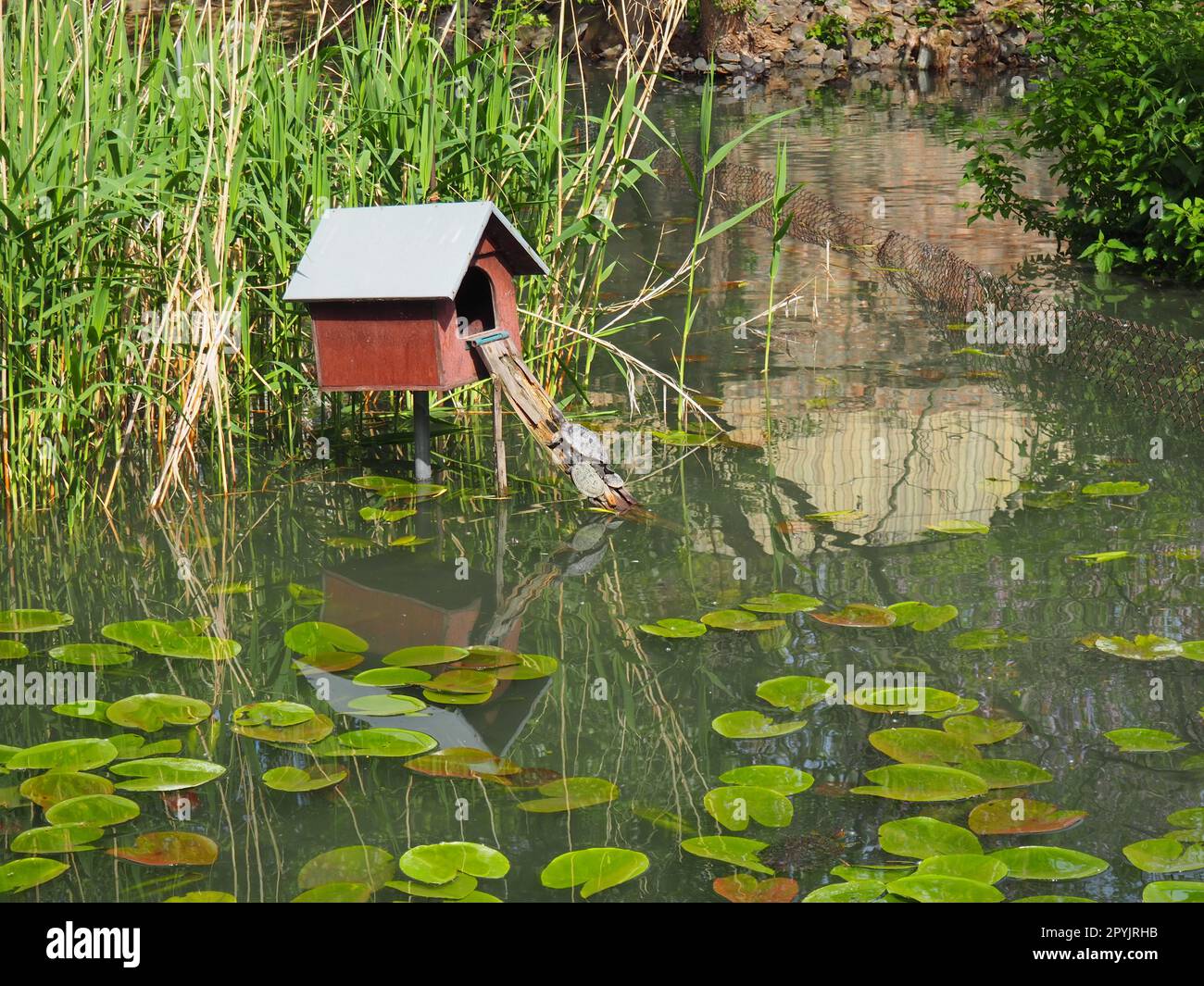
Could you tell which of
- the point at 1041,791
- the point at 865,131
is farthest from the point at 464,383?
the point at 865,131

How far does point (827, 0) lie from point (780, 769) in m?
22.3

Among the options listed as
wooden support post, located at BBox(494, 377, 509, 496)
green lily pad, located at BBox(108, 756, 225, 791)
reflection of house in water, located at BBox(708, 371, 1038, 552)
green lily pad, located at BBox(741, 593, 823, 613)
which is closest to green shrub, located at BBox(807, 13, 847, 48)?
reflection of house in water, located at BBox(708, 371, 1038, 552)

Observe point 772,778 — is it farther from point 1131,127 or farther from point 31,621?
point 1131,127

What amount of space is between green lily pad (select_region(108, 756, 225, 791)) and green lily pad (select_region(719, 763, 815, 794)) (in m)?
1.16

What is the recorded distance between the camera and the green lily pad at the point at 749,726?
3248mm

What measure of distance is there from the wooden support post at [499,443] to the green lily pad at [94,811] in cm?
239

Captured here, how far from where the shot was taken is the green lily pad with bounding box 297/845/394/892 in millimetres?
2672

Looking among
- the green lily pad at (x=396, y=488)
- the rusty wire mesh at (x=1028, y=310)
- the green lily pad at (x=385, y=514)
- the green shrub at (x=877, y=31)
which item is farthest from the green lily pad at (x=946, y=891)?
the green shrub at (x=877, y=31)

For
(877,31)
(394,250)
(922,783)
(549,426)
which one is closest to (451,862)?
(922,783)

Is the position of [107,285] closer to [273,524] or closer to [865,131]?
[273,524]

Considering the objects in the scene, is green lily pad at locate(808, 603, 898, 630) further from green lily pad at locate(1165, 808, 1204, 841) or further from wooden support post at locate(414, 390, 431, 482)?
wooden support post at locate(414, 390, 431, 482)

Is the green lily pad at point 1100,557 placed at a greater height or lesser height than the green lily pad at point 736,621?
greater

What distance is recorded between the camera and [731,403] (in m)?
6.31

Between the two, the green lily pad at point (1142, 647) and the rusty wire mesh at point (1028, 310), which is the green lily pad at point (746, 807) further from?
the rusty wire mesh at point (1028, 310)
